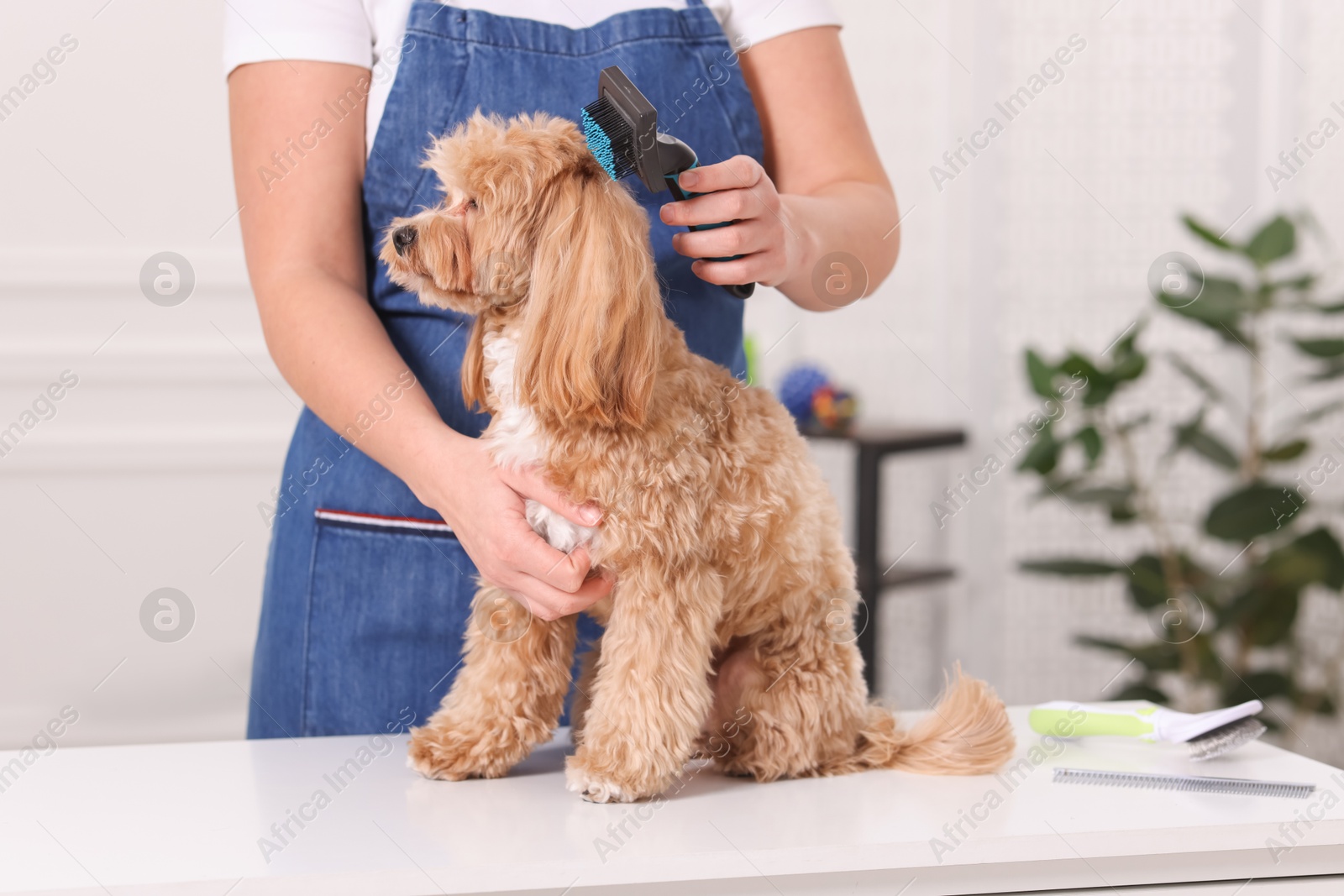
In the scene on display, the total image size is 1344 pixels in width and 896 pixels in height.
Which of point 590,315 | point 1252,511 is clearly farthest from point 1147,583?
point 590,315

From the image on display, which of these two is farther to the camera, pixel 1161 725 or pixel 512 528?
pixel 1161 725

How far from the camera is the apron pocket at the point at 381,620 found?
1341mm

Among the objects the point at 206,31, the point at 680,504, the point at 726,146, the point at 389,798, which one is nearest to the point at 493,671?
the point at 389,798

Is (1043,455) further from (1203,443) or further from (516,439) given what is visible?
(516,439)

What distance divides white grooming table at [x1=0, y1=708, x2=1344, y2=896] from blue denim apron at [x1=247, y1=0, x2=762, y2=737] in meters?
0.22

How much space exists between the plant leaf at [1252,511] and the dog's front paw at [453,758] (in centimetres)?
218

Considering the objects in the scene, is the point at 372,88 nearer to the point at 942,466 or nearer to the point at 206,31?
the point at 206,31

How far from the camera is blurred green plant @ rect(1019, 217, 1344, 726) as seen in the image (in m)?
2.67

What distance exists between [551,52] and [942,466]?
2542mm

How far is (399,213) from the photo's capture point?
51.4 inches

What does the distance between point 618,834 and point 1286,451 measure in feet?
7.75

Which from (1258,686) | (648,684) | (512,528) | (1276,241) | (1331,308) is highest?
(1276,241)

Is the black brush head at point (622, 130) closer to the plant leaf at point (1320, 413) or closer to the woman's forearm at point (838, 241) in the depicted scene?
the woman's forearm at point (838, 241)

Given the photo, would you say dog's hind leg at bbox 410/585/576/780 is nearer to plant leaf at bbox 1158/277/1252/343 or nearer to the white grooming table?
the white grooming table
